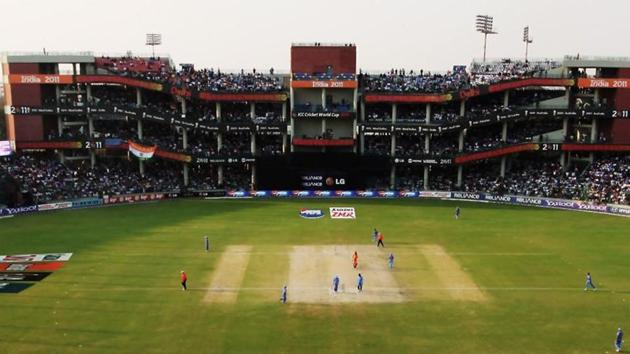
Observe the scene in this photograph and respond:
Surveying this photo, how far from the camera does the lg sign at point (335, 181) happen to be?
67875 millimetres

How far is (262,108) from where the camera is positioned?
77.3 meters

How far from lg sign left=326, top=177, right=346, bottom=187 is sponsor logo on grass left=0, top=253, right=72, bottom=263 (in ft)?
109

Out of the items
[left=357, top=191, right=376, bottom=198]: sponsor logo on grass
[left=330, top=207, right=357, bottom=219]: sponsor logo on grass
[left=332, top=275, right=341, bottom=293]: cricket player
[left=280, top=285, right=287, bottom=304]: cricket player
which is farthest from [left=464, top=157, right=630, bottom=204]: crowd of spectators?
[left=280, top=285, right=287, bottom=304]: cricket player

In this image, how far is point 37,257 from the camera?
134 feet

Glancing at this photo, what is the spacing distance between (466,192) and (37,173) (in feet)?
167

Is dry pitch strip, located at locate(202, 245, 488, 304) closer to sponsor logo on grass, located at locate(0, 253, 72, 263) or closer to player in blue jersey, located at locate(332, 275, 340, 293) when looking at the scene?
player in blue jersey, located at locate(332, 275, 340, 293)

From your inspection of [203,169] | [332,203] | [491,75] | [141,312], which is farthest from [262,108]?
[141,312]

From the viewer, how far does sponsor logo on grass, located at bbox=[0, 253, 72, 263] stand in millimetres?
40219

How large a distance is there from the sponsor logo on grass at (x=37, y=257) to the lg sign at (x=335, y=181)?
109 feet

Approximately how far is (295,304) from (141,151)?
42.1 meters

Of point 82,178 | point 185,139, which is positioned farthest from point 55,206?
point 185,139

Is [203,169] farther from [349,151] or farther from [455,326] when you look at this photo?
[455,326]

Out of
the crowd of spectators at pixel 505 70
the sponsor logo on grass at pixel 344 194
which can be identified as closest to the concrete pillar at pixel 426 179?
the sponsor logo on grass at pixel 344 194

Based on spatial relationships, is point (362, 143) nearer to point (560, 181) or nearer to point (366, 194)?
point (366, 194)
